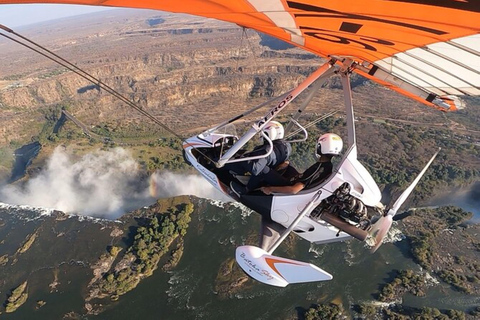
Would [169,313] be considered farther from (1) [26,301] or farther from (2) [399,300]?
(2) [399,300]

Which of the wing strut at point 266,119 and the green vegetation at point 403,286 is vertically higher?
the wing strut at point 266,119

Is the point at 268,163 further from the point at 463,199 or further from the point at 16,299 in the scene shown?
the point at 463,199

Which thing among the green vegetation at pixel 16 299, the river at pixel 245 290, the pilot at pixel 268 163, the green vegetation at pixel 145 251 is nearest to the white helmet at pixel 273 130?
the pilot at pixel 268 163

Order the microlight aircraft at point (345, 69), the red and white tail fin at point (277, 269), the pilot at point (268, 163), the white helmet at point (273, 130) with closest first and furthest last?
1. the microlight aircraft at point (345, 69)
2. the red and white tail fin at point (277, 269)
3. the pilot at point (268, 163)
4. the white helmet at point (273, 130)

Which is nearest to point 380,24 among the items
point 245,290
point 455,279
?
point 245,290

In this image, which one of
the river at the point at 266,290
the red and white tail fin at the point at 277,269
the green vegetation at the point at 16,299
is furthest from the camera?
the green vegetation at the point at 16,299

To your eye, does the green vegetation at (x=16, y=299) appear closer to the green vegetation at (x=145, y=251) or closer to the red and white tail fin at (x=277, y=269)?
the green vegetation at (x=145, y=251)

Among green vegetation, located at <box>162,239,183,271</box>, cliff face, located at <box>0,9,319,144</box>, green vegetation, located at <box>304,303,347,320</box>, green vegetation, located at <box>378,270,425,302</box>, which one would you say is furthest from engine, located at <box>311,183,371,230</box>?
cliff face, located at <box>0,9,319,144</box>

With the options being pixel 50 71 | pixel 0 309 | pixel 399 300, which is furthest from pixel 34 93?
pixel 399 300
